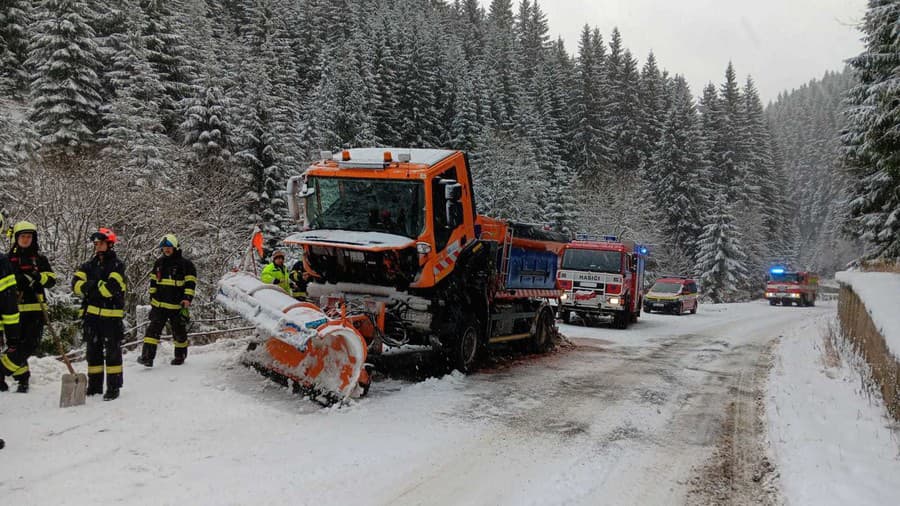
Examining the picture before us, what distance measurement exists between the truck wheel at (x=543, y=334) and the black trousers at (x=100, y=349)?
309 inches

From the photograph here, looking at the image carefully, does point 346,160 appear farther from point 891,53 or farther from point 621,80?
point 621,80

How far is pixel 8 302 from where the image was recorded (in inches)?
238

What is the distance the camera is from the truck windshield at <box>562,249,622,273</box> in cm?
2000

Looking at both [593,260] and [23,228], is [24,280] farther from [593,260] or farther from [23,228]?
[593,260]

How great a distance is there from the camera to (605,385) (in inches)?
380

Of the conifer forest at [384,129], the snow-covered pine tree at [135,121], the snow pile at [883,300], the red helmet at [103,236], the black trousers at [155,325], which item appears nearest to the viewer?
the red helmet at [103,236]

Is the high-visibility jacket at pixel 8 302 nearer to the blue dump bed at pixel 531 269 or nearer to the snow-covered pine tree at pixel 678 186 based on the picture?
the blue dump bed at pixel 531 269

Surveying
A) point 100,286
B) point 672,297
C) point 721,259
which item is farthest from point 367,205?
point 721,259

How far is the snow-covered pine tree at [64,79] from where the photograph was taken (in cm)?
3250

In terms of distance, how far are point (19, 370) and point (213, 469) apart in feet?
11.4

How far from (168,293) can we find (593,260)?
1414 centimetres

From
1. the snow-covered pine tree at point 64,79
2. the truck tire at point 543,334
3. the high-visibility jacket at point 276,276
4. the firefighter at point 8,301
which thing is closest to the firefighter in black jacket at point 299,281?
the high-visibility jacket at point 276,276

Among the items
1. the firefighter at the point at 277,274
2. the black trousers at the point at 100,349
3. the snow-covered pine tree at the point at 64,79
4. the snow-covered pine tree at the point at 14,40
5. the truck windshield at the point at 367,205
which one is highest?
the snow-covered pine tree at the point at 14,40

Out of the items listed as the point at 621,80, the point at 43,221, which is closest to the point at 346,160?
the point at 43,221
